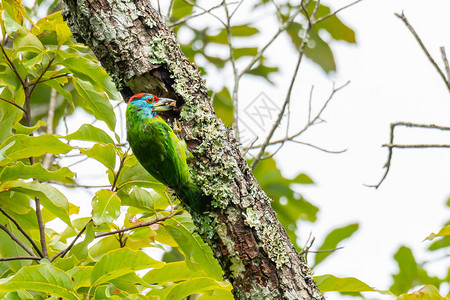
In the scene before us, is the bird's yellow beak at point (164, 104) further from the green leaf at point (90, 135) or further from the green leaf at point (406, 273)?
the green leaf at point (406, 273)

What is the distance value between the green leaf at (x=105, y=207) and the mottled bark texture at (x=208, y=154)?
0.36 m

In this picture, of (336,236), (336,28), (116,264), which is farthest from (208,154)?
(336,28)

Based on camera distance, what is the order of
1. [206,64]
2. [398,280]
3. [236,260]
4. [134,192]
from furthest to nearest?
[206,64]
[398,280]
[134,192]
[236,260]

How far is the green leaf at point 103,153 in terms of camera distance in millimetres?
2354

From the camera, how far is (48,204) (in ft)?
7.45

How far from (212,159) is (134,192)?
0.49 m

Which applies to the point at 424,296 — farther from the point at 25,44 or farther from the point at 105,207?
the point at 25,44

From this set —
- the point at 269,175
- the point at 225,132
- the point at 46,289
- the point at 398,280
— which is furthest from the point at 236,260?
the point at 398,280

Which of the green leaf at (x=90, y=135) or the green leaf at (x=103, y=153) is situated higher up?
the green leaf at (x=90, y=135)

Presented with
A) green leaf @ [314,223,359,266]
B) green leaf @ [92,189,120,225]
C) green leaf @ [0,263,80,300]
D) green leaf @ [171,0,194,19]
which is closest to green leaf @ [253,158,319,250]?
green leaf @ [314,223,359,266]

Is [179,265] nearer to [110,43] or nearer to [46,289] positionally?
[46,289]

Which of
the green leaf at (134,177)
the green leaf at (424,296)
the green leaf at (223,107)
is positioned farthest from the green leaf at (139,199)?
the green leaf at (223,107)

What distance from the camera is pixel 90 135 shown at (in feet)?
8.04

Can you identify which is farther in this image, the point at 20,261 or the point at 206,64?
the point at 206,64
